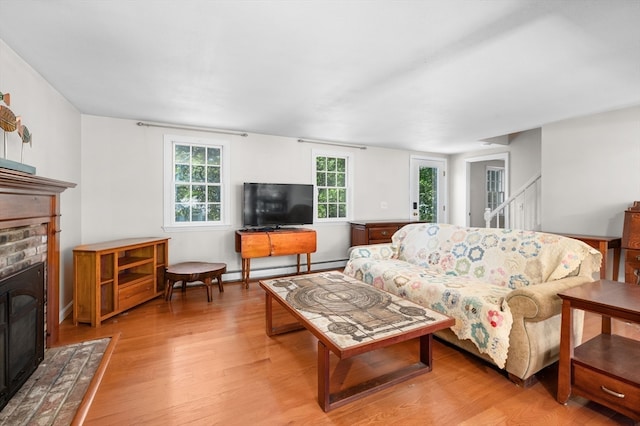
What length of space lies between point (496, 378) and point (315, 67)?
2507mm

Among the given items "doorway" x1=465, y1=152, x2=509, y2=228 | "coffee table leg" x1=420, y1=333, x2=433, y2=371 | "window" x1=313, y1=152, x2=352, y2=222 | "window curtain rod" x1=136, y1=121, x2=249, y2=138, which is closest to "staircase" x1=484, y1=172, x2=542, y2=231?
"doorway" x1=465, y1=152, x2=509, y2=228

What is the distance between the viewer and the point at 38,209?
2.09m

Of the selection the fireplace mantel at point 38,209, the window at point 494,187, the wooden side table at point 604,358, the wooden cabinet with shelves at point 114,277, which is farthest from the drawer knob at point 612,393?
the window at point 494,187

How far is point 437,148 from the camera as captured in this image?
18.7ft

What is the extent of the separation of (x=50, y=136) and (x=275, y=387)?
2.89m

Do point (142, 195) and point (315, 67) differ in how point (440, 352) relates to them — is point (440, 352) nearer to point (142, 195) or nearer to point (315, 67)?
point (315, 67)

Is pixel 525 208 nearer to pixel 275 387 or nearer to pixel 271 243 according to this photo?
pixel 271 243

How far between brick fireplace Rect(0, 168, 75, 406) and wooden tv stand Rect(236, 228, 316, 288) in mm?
1977

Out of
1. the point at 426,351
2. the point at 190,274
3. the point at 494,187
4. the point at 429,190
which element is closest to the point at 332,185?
the point at 429,190

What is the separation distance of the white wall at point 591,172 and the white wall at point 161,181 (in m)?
2.59

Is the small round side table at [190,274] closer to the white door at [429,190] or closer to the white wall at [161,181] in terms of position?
the white wall at [161,181]

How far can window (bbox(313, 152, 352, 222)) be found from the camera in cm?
509

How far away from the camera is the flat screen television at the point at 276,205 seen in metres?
4.26

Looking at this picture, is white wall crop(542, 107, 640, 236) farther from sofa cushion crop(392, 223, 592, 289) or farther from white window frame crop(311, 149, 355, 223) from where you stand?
white window frame crop(311, 149, 355, 223)
